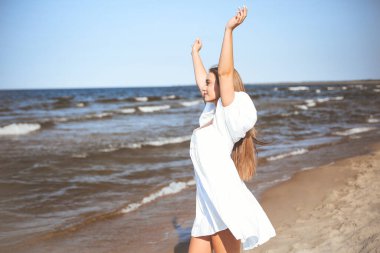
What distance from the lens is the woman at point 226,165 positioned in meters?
2.46

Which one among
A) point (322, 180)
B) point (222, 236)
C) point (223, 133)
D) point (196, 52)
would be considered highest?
point (196, 52)

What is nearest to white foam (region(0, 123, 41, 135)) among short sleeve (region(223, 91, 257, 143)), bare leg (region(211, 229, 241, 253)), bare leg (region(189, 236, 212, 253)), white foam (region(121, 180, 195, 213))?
white foam (region(121, 180, 195, 213))

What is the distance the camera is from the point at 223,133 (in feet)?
8.43

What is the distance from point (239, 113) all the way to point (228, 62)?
334 mm

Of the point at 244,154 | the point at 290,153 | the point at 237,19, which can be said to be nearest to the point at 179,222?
the point at 244,154

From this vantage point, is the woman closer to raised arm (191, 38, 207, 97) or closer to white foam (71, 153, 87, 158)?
raised arm (191, 38, 207, 97)

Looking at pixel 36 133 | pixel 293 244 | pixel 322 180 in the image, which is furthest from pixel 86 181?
pixel 36 133

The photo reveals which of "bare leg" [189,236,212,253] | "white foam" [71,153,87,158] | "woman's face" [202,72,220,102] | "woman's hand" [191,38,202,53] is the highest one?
"woman's hand" [191,38,202,53]

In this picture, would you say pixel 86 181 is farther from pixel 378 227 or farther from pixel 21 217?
pixel 378 227

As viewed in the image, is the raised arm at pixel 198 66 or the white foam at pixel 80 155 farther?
the white foam at pixel 80 155

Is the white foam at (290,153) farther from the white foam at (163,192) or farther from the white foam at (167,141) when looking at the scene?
the white foam at (167,141)

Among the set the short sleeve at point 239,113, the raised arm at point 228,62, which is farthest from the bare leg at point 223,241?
the raised arm at point 228,62

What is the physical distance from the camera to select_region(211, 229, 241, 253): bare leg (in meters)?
2.72

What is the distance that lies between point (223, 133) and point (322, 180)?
5.07 m
